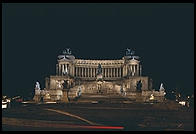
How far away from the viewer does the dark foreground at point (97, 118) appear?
29531 mm

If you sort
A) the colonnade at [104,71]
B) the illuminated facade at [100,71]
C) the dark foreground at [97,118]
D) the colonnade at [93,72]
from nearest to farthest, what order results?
the dark foreground at [97,118] < the illuminated facade at [100,71] < the colonnade at [104,71] < the colonnade at [93,72]

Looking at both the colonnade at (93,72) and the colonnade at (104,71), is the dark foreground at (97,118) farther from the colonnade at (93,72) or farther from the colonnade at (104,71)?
the colonnade at (93,72)

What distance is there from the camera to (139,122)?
31.0 m

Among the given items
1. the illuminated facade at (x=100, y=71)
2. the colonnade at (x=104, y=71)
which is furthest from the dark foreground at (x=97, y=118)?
the colonnade at (x=104, y=71)

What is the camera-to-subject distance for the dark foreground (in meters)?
29.5

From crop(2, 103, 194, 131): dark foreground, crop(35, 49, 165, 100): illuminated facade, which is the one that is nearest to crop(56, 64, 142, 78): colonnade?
crop(35, 49, 165, 100): illuminated facade

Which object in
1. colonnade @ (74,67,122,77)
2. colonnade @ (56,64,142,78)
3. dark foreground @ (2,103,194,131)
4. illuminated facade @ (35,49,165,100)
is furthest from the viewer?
colonnade @ (74,67,122,77)

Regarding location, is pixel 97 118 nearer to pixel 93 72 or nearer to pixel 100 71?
pixel 100 71

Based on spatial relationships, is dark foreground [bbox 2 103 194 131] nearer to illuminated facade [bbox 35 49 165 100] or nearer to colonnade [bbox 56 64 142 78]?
illuminated facade [bbox 35 49 165 100]

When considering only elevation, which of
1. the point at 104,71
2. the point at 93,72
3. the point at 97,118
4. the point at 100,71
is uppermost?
the point at 104,71

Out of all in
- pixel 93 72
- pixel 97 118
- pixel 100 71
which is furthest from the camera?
pixel 93 72

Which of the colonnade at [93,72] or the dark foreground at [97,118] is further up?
the colonnade at [93,72]

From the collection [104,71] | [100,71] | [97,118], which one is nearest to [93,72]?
[104,71]

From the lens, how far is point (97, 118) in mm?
32562
